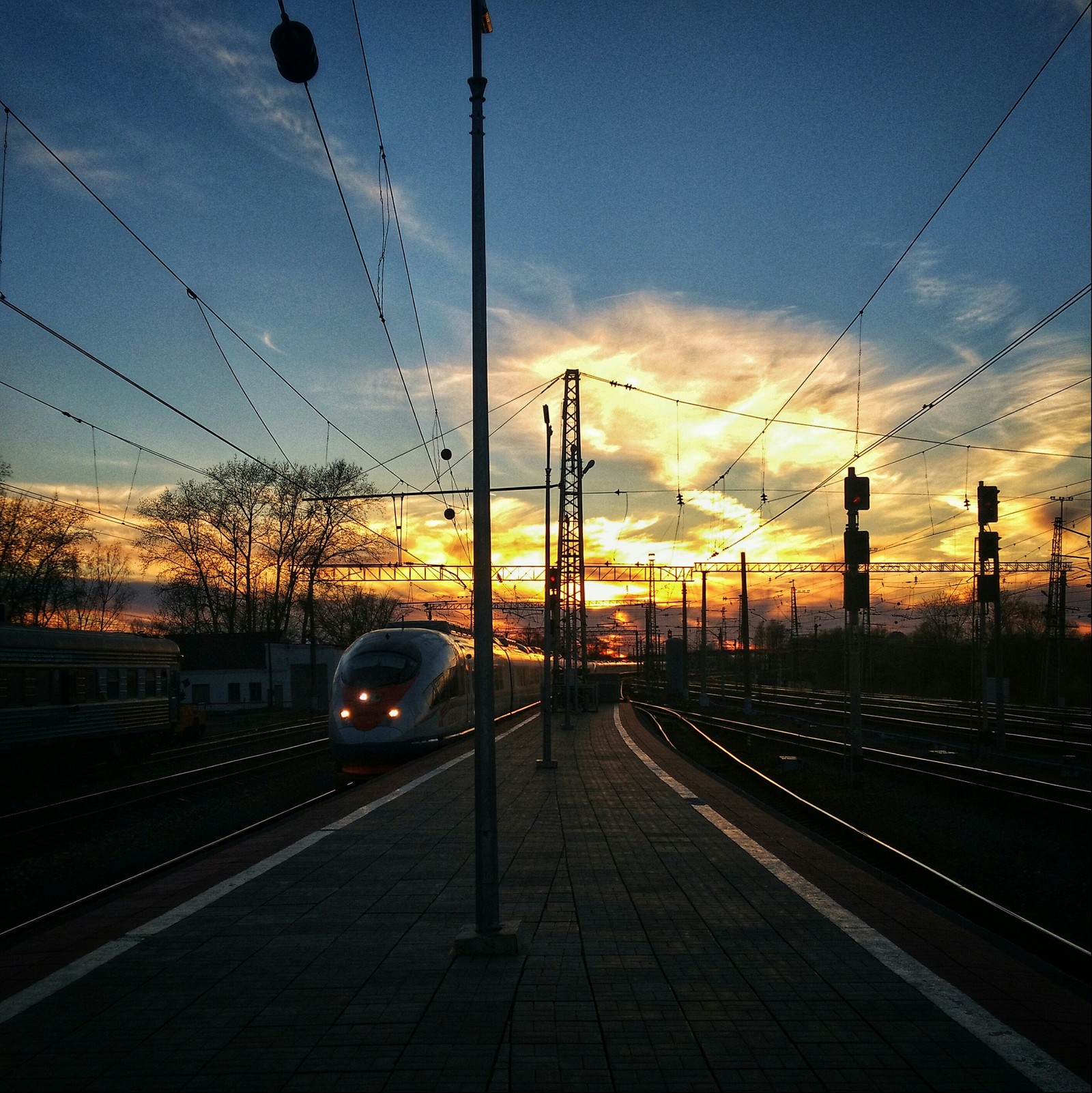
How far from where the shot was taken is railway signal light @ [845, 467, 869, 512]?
1544 cm

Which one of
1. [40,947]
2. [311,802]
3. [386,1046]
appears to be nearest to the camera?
[386,1046]

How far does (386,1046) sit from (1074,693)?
5840 centimetres

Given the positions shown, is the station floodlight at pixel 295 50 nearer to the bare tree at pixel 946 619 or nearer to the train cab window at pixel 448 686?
the train cab window at pixel 448 686

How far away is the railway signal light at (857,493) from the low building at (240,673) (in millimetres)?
43635

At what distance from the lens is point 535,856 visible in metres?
8.95

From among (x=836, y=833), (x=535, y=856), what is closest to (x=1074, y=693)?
(x=836, y=833)

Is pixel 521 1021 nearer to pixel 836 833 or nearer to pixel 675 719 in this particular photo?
pixel 836 833

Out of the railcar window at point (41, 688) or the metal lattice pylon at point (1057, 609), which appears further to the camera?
the metal lattice pylon at point (1057, 609)

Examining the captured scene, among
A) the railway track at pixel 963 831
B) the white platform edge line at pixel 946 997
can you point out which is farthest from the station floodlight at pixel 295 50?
the railway track at pixel 963 831

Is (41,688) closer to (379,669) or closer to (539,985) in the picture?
(379,669)

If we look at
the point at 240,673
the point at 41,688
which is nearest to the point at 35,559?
the point at 240,673

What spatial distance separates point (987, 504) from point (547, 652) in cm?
1050

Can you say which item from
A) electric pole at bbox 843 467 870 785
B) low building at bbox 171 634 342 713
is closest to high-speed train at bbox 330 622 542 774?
electric pole at bbox 843 467 870 785

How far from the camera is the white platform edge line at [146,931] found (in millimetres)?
5062
